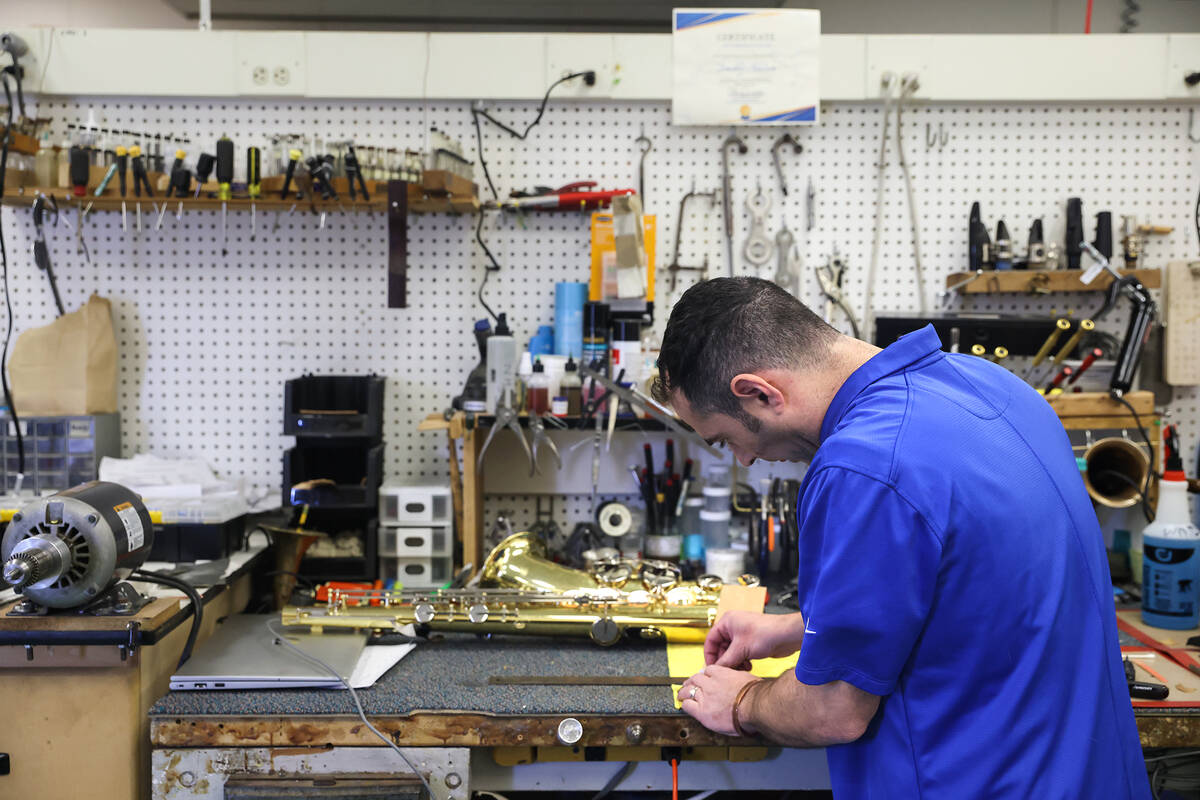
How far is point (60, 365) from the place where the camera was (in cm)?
224

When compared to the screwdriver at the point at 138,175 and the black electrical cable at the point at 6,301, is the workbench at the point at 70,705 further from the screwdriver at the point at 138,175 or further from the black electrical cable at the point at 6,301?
the screwdriver at the point at 138,175

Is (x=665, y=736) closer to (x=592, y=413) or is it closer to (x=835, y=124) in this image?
(x=592, y=413)

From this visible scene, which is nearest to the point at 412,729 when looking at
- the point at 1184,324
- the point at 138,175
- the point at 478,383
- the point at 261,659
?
the point at 261,659

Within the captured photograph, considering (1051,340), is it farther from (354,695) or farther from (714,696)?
(354,695)

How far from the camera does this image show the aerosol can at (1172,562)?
6.07 ft

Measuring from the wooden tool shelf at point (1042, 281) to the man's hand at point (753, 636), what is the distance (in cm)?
123

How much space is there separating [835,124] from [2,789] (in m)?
2.34

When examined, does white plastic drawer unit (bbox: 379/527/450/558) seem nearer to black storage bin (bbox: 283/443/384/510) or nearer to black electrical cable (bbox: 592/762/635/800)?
black storage bin (bbox: 283/443/384/510)

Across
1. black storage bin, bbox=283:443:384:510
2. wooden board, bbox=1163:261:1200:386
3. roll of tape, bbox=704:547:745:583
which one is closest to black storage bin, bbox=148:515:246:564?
black storage bin, bbox=283:443:384:510


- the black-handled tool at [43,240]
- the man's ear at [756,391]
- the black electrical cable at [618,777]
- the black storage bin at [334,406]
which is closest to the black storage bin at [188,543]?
the black storage bin at [334,406]

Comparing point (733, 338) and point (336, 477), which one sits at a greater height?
point (733, 338)

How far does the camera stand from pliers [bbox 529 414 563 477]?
2.08 m

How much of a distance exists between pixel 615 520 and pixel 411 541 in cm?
52

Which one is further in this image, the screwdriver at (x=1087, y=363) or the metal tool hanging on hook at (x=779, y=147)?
the metal tool hanging on hook at (x=779, y=147)
